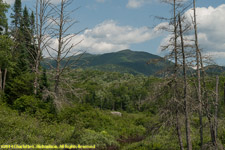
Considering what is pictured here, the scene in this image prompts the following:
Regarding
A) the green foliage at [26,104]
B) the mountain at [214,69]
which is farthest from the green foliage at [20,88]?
the mountain at [214,69]

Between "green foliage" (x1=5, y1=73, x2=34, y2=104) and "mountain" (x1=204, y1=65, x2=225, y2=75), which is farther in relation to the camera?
"green foliage" (x1=5, y1=73, x2=34, y2=104)

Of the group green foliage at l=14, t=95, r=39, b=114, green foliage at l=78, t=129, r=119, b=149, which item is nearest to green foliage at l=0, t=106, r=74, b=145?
green foliage at l=14, t=95, r=39, b=114

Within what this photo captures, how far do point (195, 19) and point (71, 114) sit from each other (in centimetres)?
1307

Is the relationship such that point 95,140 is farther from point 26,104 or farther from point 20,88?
point 20,88

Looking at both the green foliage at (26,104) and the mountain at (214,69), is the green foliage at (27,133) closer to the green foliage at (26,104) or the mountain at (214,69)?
the green foliage at (26,104)

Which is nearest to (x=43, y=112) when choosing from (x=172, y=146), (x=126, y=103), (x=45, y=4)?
(x=45, y=4)

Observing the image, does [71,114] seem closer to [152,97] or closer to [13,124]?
[13,124]

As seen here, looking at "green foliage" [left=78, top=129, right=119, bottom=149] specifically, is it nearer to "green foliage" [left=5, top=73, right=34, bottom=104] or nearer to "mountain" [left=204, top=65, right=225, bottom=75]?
"green foliage" [left=5, top=73, right=34, bottom=104]

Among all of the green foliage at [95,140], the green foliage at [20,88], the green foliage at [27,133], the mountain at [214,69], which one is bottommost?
the green foliage at [95,140]

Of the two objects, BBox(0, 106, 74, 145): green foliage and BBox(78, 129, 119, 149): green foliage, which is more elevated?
BBox(0, 106, 74, 145): green foliage

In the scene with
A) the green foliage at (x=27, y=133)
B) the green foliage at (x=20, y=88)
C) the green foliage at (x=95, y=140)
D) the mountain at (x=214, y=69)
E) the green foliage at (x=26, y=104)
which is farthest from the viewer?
the green foliage at (x=20, y=88)

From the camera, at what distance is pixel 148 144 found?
16250 millimetres

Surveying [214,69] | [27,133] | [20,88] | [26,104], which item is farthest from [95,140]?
[214,69]

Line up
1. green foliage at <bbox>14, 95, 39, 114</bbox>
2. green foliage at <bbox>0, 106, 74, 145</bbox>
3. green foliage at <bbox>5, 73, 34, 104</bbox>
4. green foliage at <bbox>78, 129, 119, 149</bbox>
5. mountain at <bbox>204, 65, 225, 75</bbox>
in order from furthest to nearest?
green foliage at <bbox>5, 73, 34, 104</bbox>
green foliage at <bbox>14, 95, 39, 114</bbox>
green foliage at <bbox>78, 129, 119, 149</bbox>
mountain at <bbox>204, 65, 225, 75</bbox>
green foliage at <bbox>0, 106, 74, 145</bbox>
